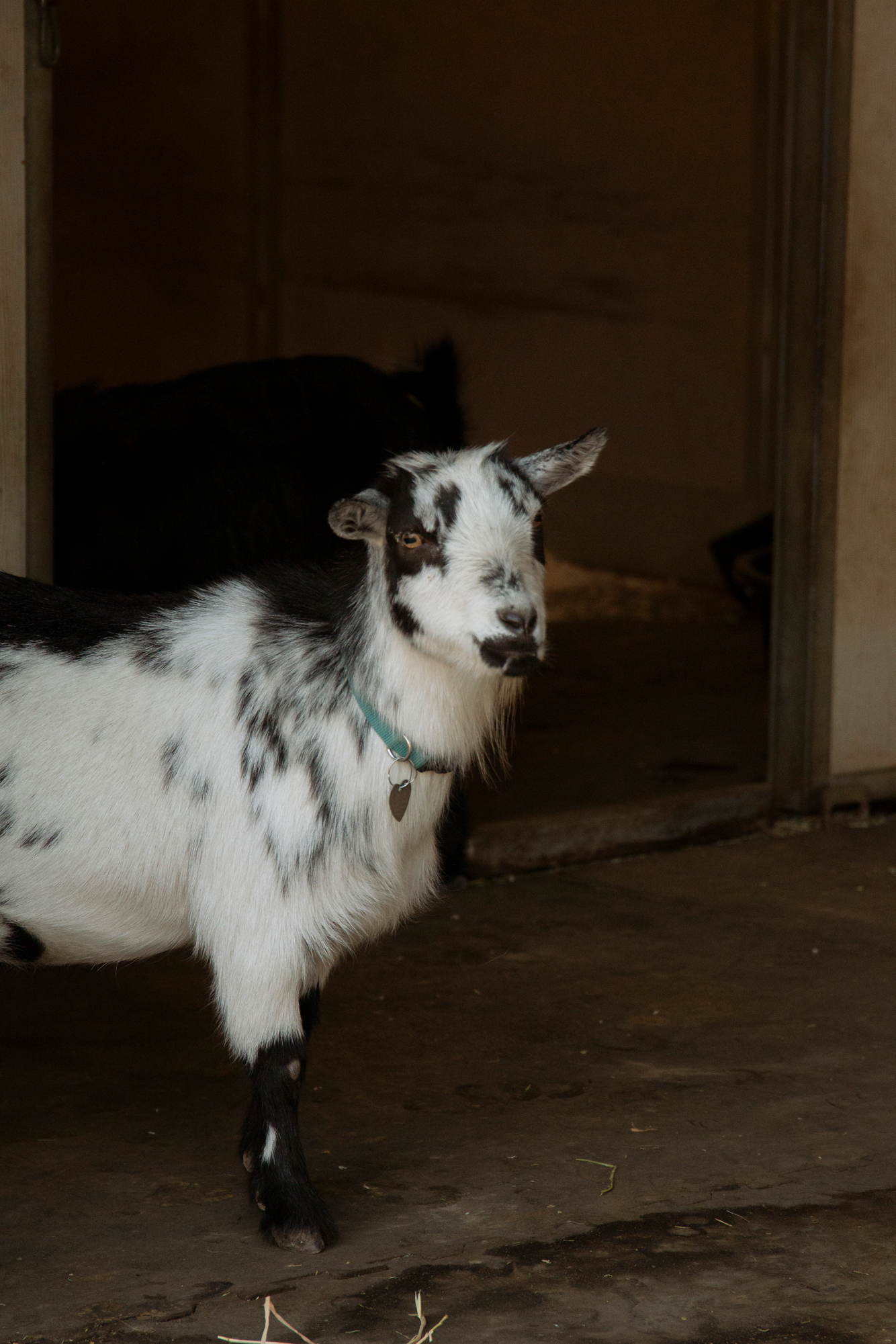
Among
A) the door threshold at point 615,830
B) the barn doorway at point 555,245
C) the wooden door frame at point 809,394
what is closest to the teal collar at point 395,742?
the door threshold at point 615,830

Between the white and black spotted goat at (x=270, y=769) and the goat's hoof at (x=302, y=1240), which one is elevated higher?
the white and black spotted goat at (x=270, y=769)

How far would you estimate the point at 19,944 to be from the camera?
2.81 metres

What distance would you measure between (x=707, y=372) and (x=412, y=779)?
539cm

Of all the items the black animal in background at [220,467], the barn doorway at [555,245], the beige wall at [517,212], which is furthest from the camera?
the beige wall at [517,212]

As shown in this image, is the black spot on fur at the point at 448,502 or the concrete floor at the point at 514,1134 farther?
the black spot on fur at the point at 448,502

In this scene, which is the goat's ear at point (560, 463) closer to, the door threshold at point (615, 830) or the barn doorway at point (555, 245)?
the door threshold at point (615, 830)

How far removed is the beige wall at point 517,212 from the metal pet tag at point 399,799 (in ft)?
14.3

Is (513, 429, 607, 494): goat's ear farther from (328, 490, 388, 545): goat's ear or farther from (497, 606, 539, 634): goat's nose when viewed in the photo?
(497, 606, 539, 634): goat's nose

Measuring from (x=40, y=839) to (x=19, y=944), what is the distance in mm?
197

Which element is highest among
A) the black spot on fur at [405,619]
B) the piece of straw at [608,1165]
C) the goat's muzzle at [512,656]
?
the black spot on fur at [405,619]

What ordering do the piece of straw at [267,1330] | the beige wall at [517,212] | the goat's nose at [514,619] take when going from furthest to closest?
the beige wall at [517,212] → the goat's nose at [514,619] → the piece of straw at [267,1330]

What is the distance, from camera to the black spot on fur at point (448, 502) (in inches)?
102

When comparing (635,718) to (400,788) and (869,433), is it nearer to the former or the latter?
(869,433)

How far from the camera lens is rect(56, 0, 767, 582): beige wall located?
25.2 feet
